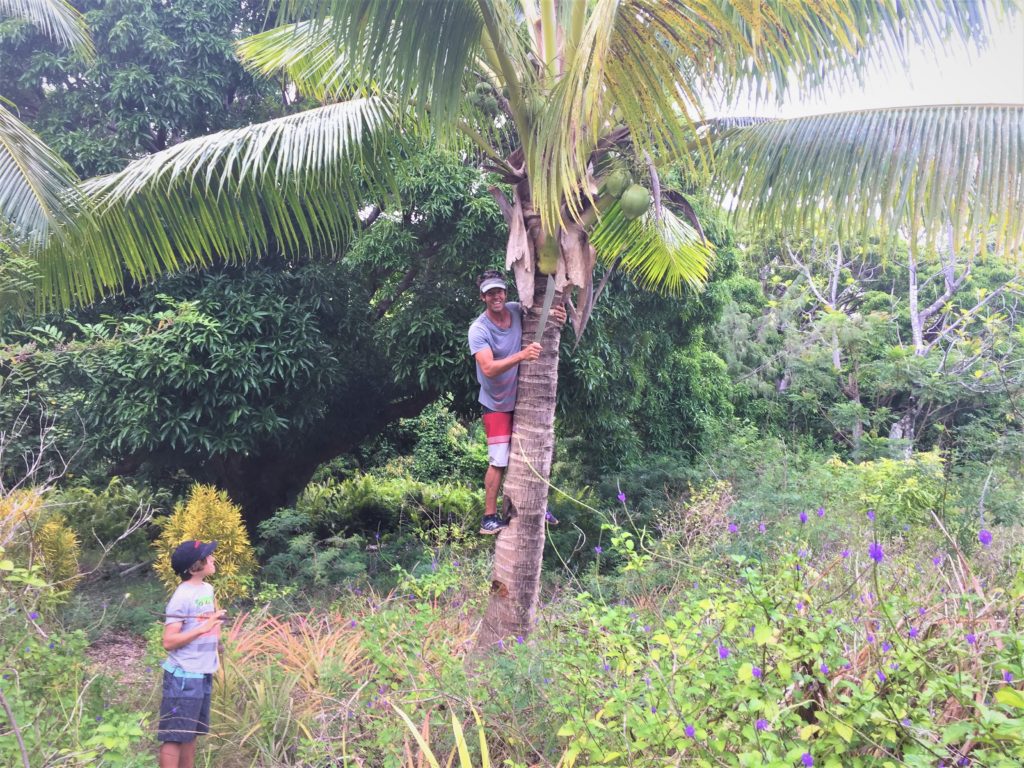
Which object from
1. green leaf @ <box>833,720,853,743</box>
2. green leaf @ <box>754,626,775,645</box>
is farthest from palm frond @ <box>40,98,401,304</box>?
green leaf @ <box>833,720,853,743</box>

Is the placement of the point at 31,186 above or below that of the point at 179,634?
above

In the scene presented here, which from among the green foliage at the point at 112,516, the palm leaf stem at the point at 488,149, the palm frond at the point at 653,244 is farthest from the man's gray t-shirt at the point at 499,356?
the green foliage at the point at 112,516

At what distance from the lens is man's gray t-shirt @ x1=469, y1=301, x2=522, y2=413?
449cm

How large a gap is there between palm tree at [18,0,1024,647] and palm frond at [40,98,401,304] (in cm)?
2

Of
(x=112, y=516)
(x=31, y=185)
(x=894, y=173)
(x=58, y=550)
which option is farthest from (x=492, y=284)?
(x=112, y=516)

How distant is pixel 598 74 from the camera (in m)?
3.29

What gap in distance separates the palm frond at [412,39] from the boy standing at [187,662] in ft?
8.64

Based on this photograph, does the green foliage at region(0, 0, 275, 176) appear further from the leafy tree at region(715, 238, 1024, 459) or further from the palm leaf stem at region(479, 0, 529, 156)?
the leafy tree at region(715, 238, 1024, 459)

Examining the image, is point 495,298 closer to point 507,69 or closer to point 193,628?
point 507,69

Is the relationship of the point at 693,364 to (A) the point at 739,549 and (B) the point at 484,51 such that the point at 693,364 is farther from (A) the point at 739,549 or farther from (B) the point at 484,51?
(B) the point at 484,51

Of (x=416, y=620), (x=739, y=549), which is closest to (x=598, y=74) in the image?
(x=416, y=620)

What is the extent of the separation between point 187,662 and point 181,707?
21cm

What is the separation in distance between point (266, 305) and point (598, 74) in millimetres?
5173

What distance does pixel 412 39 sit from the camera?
3.74 metres
